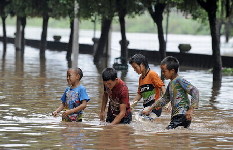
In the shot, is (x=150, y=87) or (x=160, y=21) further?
(x=160, y=21)

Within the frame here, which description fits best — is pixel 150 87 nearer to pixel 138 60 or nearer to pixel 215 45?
pixel 138 60

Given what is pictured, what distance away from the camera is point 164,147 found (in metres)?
10.1

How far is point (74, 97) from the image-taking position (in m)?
12.1

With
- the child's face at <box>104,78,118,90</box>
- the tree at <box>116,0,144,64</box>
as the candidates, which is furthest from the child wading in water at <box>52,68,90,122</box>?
the tree at <box>116,0,144,64</box>

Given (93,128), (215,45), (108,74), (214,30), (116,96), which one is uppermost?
(108,74)

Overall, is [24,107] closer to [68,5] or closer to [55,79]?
[55,79]

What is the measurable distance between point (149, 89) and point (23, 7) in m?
37.2

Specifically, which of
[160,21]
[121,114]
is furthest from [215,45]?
[121,114]

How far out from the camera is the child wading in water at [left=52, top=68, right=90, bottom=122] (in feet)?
39.2

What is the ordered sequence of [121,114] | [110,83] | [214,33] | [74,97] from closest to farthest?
[110,83] → [121,114] → [74,97] → [214,33]

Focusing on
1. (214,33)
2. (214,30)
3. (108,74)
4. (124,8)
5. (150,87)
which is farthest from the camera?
(124,8)

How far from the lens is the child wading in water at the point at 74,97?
11.9 meters

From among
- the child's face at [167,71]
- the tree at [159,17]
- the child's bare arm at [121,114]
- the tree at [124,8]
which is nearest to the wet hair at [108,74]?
the child's bare arm at [121,114]

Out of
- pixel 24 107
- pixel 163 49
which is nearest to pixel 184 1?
pixel 163 49
